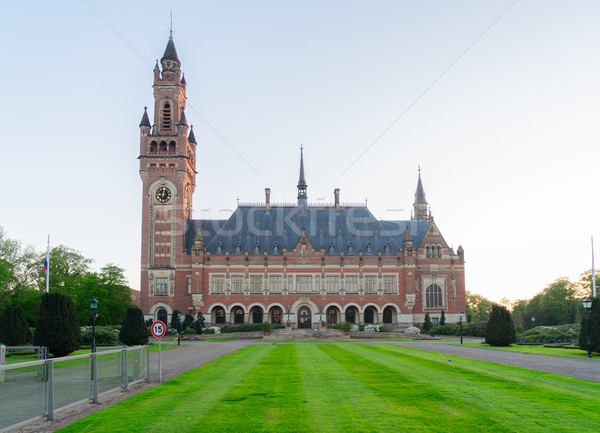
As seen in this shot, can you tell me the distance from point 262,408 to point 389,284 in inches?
2527

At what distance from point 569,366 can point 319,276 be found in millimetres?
52827

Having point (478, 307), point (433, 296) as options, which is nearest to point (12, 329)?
point (433, 296)

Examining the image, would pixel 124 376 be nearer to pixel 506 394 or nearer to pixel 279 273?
pixel 506 394

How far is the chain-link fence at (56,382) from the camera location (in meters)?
12.1

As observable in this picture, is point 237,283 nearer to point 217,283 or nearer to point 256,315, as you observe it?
point 217,283

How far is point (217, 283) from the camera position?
75.2 metres

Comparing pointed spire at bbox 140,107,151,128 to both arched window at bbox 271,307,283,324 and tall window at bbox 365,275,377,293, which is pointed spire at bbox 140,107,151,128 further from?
tall window at bbox 365,275,377,293

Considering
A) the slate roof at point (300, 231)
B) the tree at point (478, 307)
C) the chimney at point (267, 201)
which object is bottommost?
the tree at point (478, 307)

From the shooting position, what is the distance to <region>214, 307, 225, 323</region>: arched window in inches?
2975

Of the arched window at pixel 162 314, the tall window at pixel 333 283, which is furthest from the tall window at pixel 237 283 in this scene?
the tall window at pixel 333 283

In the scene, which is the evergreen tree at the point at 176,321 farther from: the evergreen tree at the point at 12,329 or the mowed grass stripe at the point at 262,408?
the mowed grass stripe at the point at 262,408

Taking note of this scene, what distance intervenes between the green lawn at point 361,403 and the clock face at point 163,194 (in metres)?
55.6

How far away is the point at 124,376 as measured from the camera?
18.3m

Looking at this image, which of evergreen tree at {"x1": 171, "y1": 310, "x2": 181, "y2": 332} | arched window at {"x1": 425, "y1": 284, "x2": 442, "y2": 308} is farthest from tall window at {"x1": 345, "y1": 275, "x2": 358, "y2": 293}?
evergreen tree at {"x1": 171, "y1": 310, "x2": 181, "y2": 332}
